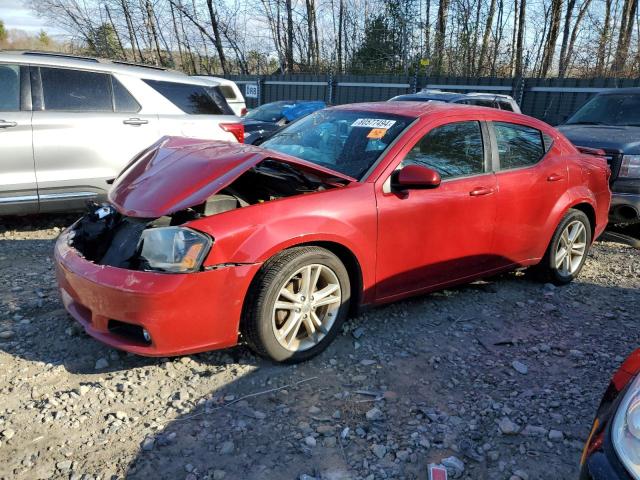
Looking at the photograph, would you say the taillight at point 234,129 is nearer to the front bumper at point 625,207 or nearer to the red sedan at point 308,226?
the red sedan at point 308,226

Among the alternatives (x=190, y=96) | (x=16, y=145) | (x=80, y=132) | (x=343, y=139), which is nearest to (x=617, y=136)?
(x=343, y=139)

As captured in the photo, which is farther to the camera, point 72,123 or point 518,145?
point 72,123

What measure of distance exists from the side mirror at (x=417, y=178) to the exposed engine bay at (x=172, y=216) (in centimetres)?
39

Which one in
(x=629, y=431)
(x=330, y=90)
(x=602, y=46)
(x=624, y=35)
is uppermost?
(x=624, y=35)

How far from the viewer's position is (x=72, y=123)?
529 centimetres

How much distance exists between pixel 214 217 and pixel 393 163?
1.29 m

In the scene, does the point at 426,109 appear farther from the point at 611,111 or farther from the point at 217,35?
the point at 217,35

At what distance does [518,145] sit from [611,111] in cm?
433

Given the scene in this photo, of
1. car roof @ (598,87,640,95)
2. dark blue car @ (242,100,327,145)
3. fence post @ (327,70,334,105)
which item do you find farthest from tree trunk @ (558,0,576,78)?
car roof @ (598,87,640,95)

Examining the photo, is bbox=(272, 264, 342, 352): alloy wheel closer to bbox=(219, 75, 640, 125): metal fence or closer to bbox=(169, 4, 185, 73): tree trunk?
bbox=(219, 75, 640, 125): metal fence

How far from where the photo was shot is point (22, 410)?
2.65m

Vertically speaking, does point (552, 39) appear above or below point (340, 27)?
below

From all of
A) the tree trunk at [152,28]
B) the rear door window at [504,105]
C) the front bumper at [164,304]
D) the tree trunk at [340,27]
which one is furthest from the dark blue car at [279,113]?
the tree trunk at [152,28]

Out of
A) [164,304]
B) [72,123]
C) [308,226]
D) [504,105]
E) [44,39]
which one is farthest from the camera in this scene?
[44,39]
